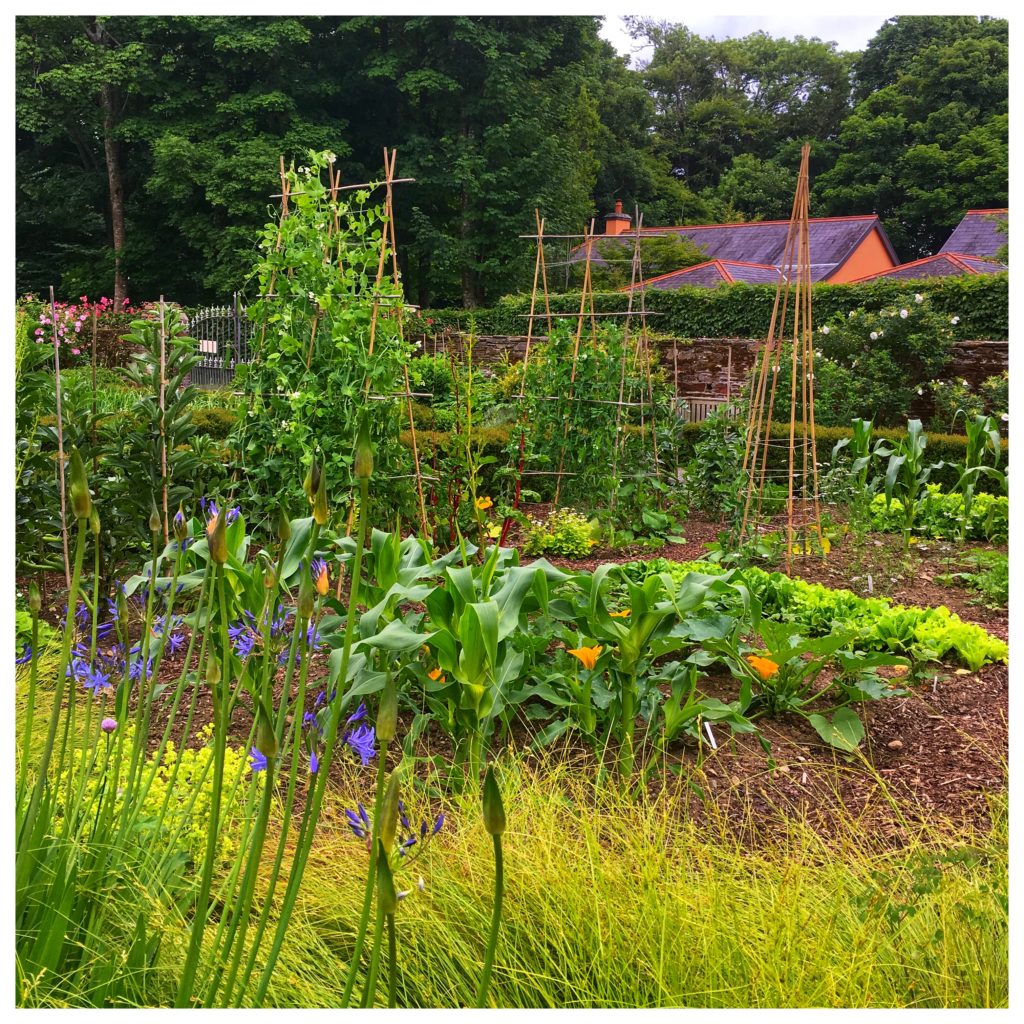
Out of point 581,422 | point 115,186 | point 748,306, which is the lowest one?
point 581,422

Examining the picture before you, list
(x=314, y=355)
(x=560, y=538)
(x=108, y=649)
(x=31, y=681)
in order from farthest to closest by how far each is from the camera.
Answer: (x=560, y=538) < (x=314, y=355) < (x=108, y=649) < (x=31, y=681)

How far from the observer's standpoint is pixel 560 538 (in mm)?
5984

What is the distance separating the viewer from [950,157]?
28.5 metres

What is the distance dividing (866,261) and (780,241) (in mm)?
2381

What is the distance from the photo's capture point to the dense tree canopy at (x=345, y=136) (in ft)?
72.5

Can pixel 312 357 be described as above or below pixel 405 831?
above

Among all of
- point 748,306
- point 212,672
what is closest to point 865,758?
point 212,672

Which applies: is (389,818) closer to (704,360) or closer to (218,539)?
(218,539)

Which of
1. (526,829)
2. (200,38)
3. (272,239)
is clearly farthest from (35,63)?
(526,829)

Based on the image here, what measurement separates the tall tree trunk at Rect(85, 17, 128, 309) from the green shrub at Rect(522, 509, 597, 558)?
19.9m

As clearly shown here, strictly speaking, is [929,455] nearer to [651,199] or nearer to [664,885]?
[664,885]

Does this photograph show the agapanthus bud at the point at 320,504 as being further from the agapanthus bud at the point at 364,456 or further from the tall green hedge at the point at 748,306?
the tall green hedge at the point at 748,306

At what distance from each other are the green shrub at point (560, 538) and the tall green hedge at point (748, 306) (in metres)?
5.84

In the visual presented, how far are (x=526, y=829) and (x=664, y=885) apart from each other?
0.30 meters
